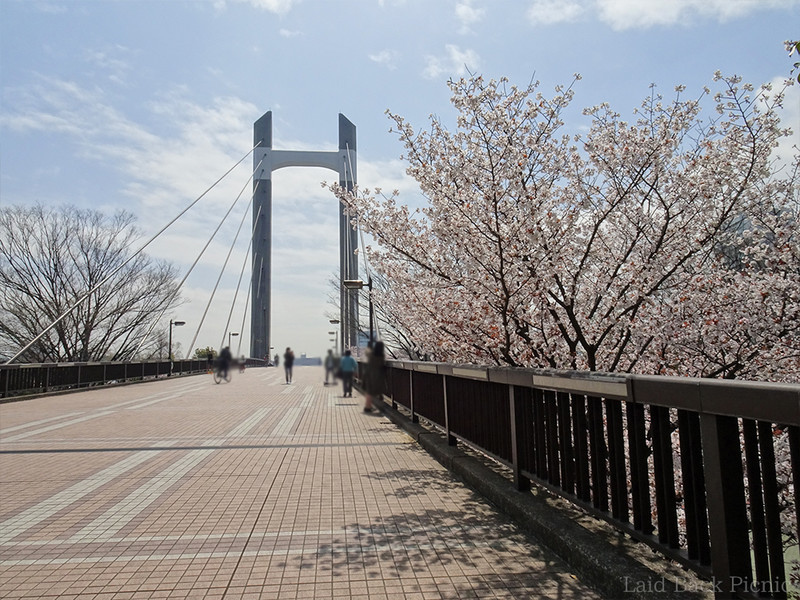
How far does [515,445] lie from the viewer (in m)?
4.61

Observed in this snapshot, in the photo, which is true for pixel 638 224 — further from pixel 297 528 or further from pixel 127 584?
pixel 127 584

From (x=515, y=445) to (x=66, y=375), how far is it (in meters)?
19.4

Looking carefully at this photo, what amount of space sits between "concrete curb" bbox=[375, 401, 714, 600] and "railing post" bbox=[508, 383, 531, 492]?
0.06 meters

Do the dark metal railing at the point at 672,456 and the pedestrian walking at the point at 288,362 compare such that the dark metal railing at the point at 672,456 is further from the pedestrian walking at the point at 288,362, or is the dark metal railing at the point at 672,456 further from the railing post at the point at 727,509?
the pedestrian walking at the point at 288,362

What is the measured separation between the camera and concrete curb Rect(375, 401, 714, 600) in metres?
2.74

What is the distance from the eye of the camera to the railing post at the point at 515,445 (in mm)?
4574

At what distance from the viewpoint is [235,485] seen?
5.63 meters

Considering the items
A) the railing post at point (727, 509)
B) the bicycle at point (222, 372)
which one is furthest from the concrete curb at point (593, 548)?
the bicycle at point (222, 372)

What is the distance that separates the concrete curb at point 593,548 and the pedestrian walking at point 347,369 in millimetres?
1930

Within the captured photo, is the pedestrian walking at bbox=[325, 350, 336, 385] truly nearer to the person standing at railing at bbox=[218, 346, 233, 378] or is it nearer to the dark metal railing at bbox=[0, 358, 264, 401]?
the person standing at railing at bbox=[218, 346, 233, 378]

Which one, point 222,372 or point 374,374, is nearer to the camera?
point 374,374

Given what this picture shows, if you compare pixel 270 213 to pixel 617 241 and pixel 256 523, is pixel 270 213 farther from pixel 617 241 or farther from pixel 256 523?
pixel 617 241

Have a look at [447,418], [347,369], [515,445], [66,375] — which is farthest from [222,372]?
[66,375]

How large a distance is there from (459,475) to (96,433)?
6.50 meters
